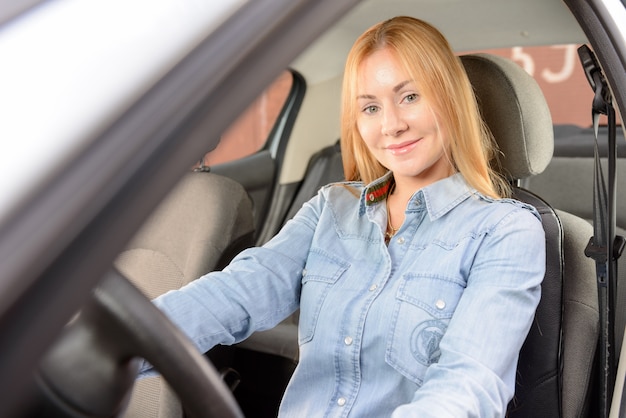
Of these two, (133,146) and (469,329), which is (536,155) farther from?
(133,146)

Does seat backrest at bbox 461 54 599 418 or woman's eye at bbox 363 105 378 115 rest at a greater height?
woman's eye at bbox 363 105 378 115

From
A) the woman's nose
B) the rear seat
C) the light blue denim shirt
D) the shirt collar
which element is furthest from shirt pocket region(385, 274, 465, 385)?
the rear seat

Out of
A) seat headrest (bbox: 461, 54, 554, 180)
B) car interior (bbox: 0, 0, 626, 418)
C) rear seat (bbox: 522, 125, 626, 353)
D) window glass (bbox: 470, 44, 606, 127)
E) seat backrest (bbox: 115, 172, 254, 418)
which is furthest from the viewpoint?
window glass (bbox: 470, 44, 606, 127)

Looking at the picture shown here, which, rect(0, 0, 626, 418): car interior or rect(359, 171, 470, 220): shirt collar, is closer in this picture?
rect(0, 0, 626, 418): car interior

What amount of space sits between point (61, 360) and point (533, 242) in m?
0.92

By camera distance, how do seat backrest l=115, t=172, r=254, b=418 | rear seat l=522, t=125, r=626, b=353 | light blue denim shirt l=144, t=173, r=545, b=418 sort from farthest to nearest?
rear seat l=522, t=125, r=626, b=353, seat backrest l=115, t=172, r=254, b=418, light blue denim shirt l=144, t=173, r=545, b=418

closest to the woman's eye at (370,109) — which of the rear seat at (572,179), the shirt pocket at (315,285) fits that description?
the shirt pocket at (315,285)

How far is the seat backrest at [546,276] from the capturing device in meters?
1.45

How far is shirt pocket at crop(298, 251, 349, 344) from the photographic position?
1.46 metres

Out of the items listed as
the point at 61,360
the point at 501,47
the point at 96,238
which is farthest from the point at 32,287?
the point at 501,47

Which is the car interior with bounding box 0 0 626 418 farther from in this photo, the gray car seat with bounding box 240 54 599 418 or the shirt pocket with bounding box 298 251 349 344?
the shirt pocket with bounding box 298 251 349 344

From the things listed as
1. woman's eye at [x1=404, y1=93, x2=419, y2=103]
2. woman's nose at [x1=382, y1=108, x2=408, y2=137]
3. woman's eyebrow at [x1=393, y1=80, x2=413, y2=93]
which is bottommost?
woman's nose at [x1=382, y1=108, x2=408, y2=137]

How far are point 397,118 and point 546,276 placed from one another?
0.41 metres

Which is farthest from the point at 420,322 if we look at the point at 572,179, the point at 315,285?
the point at 572,179
